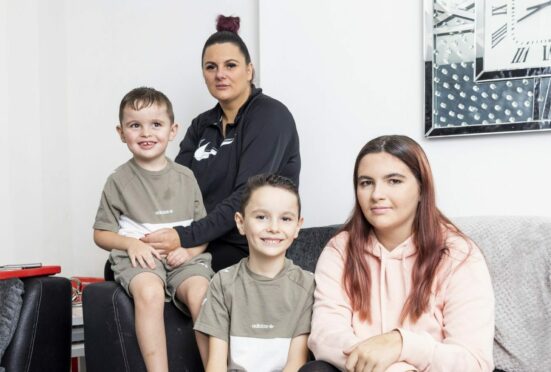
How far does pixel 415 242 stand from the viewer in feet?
5.29

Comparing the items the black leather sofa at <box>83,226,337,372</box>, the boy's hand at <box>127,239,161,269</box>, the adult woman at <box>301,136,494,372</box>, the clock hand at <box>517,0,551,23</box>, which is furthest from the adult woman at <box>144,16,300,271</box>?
the clock hand at <box>517,0,551,23</box>

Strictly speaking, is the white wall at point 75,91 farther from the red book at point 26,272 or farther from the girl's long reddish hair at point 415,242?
the girl's long reddish hair at point 415,242

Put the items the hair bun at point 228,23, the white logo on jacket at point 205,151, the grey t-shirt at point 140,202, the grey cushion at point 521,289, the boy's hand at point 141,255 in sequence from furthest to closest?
the hair bun at point 228,23, the white logo on jacket at point 205,151, the grey t-shirt at point 140,202, the boy's hand at point 141,255, the grey cushion at point 521,289

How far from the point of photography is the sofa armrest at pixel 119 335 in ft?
5.96

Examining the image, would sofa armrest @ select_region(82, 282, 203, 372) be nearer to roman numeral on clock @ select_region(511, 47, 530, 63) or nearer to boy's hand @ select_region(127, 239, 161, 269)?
boy's hand @ select_region(127, 239, 161, 269)

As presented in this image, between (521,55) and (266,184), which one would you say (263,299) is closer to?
(266,184)

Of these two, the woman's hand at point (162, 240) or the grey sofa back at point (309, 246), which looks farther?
the grey sofa back at point (309, 246)

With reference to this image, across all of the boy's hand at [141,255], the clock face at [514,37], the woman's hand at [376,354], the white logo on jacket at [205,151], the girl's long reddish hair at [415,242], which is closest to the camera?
the woman's hand at [376,354]

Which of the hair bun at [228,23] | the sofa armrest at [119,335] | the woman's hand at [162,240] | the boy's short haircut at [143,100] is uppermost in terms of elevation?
the hair bun at [228,23]

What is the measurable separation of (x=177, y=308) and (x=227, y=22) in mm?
1400

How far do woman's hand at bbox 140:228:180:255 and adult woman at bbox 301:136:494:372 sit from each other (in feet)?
1.72

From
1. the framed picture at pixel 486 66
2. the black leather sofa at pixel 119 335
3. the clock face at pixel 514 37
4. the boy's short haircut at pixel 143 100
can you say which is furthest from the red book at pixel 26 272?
the clock face at pixel 514 37

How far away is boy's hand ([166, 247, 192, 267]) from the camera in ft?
6.36

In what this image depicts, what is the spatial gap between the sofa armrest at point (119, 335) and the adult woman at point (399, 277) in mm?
514
